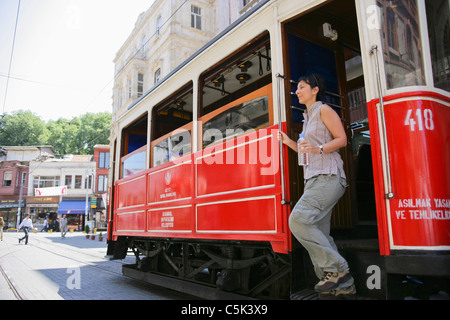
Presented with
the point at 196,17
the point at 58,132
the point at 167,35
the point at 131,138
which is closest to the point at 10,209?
the point at 58,132

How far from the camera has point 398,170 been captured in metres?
2.29

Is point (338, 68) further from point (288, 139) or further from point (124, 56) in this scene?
point (124, 56)

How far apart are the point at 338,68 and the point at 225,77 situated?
1.55 meters

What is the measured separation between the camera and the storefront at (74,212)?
34375 millimetres

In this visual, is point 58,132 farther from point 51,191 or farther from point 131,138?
point 131,138

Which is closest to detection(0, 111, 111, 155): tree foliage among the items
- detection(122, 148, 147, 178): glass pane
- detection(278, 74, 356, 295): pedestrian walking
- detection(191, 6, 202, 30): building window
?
detection(191, 6, 202, 30): building window

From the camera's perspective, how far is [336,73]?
3879 millimetres

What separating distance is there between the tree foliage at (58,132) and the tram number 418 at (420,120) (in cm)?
4351

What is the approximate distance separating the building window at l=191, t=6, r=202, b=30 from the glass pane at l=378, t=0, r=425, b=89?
19.1 meters

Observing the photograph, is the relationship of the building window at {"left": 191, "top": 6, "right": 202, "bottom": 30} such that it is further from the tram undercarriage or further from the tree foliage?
the tree foliage

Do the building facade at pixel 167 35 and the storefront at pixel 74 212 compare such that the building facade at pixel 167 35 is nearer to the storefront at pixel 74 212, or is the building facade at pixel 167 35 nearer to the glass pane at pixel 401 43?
the glass pane at pixel 401 43

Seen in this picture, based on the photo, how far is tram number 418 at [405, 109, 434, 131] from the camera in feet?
7.47
